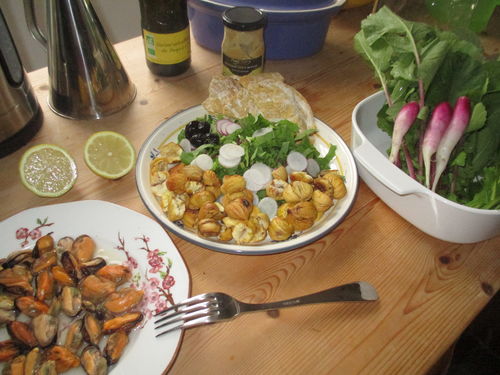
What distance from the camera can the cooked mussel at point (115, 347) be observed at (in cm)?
52

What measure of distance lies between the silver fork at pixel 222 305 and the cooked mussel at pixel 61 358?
12 centimetres

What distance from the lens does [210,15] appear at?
106 centimetres

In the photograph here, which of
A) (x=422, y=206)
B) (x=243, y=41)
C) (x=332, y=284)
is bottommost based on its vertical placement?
(x=332, y=284)

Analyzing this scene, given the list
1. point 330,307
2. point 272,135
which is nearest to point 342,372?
point 330,307

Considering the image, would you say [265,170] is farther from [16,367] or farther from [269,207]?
[16,367]

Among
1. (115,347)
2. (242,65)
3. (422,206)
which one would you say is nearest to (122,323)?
(115,347)

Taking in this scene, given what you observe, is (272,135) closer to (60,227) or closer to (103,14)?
(60,227)

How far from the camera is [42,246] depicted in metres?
0.61

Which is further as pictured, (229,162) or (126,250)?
(229,162)

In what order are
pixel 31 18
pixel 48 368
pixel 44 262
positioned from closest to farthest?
pixel 48 368 → pixel 44 262 → pixel 31 18

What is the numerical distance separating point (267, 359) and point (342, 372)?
0.11 meters

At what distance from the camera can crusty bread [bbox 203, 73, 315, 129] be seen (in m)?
0.87

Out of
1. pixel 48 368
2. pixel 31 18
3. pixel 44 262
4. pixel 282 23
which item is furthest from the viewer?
pixel 282 23

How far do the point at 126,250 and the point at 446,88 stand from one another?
636mm
